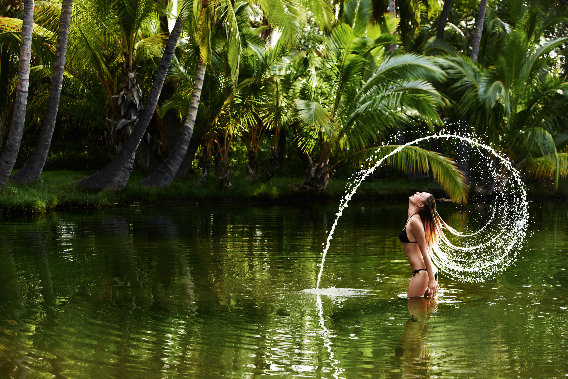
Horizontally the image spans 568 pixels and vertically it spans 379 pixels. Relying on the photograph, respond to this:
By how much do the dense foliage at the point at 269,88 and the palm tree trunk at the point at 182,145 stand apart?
53 mm

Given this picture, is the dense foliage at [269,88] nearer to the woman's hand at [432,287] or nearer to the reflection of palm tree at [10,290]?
the reflection of palm tree at [10,290]

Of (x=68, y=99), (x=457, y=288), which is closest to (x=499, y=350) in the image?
(x=457, y=288)

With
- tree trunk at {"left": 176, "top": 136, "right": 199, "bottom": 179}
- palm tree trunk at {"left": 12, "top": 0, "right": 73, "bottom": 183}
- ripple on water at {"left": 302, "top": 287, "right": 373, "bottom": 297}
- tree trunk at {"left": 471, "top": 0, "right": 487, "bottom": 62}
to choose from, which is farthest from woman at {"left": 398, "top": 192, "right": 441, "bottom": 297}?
tree trunk at {"left": 471, "top": 0, "right": 487, "bottom": 62}

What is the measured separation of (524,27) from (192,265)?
65.2 feet

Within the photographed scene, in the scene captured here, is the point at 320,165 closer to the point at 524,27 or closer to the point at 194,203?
the point at 194,203

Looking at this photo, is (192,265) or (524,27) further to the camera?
(524,27)

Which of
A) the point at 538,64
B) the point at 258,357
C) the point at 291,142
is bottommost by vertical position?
the point at 258,357

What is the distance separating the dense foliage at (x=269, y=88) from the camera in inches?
863

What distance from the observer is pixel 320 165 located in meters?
26.1

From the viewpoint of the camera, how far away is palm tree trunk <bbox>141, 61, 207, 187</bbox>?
23.1 meters

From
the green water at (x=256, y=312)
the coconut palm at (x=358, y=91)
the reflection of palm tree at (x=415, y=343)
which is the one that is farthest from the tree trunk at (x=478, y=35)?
the reflection of palm tree at (x=415, y=343)

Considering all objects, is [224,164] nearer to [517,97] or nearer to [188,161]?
[188,161]

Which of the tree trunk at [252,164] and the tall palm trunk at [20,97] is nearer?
the tall palm trunk at [20,97]

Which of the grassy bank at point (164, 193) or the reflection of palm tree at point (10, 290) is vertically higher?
the grassy bank at point (164, 193)
